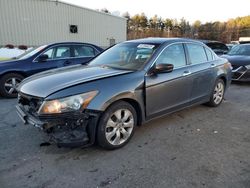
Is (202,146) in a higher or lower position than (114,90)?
lower

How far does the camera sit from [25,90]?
3391mm

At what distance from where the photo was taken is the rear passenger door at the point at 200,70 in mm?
4656

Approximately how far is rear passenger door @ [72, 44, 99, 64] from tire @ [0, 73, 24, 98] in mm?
1715

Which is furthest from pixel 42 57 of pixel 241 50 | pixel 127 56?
pixel 241 50

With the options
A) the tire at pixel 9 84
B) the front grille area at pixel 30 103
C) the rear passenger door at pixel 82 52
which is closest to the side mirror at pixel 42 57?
the tire at pixel 9 84

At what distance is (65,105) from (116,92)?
0.71 meters

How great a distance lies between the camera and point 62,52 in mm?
7148

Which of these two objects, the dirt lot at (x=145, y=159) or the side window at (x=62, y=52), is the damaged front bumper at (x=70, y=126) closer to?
the dirt lot at (x=145, y=159)

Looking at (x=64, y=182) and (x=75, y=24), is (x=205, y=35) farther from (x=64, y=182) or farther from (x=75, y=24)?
(x=64, y=182)

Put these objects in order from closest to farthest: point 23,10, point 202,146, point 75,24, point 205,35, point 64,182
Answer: point 64,182 → point 202,146 → point 23,10 → point 75,24 → point 205,35

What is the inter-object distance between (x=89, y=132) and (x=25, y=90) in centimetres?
112

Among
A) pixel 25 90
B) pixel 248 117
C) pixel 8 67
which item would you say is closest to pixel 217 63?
pixel 248 117

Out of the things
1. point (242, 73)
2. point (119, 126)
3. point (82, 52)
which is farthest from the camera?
point (242, 73)

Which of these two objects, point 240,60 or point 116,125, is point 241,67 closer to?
point 240,60
